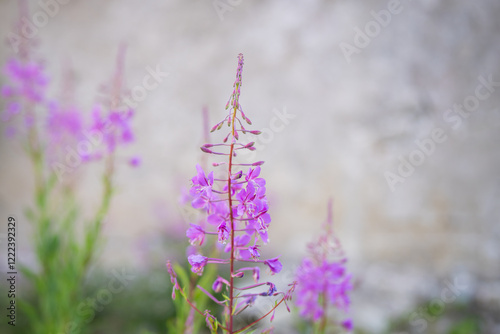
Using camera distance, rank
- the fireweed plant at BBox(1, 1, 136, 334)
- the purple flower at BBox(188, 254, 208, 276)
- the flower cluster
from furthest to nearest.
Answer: the flower cluster → the fireweed plant at BBox(1, 1, 136, 334) → the purple flower at BBox(188, 254, 208, 276)

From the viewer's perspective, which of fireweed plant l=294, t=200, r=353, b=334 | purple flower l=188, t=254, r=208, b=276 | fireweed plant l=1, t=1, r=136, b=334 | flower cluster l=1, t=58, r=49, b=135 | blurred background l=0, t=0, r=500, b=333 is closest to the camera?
purple flower l=188, t=254, r=208, b=276

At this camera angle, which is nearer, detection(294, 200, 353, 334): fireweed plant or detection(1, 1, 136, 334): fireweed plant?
detection(294, 200, 353, 334): fireweed plant

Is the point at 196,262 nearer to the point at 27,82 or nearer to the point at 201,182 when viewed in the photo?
the point at 201,182

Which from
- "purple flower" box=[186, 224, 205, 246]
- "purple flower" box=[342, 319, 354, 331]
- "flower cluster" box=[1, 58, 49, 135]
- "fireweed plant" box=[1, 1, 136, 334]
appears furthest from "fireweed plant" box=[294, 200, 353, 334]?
"flower cluster" box=[1, 58, 49, 135]

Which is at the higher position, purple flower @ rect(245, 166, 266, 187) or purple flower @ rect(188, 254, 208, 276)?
purple flower @ rect(245, 166, 266, 187)

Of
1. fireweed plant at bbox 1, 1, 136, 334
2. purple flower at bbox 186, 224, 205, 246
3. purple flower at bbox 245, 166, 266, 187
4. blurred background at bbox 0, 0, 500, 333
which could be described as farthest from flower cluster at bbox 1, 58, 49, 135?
blurred background at bbox 0, 0, 500, 333

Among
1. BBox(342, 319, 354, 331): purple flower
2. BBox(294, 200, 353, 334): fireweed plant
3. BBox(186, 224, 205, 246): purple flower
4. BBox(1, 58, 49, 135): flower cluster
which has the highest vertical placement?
BBox(1, 58, 49, 135): flower cluster

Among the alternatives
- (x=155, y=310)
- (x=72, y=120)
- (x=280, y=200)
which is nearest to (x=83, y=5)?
(x=72, y=120)

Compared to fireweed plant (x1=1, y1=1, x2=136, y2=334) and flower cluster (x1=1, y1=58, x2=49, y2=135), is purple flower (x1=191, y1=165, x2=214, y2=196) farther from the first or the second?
flower cluster (x1=1, y1=58, x2=49, y2=135)

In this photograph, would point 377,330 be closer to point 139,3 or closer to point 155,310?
point 155,310
